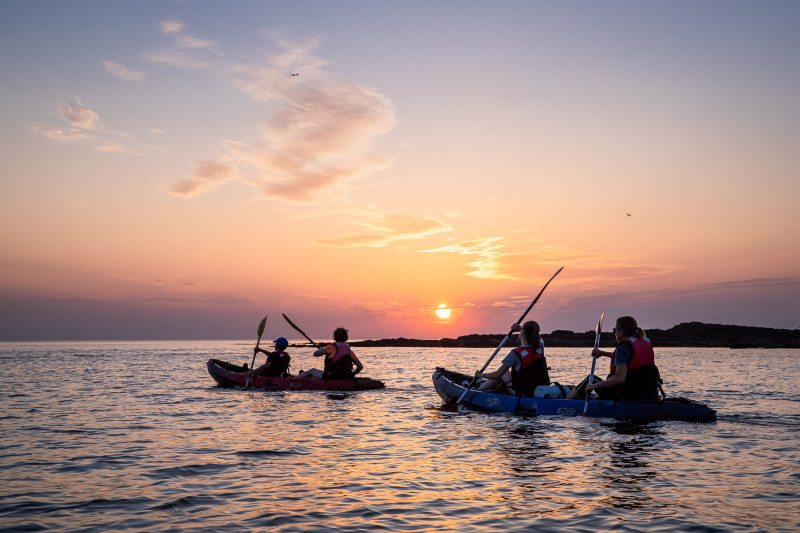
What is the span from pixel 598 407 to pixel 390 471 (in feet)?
22.3

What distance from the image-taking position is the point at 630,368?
1328 centimetres

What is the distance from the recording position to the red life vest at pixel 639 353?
13.0 m

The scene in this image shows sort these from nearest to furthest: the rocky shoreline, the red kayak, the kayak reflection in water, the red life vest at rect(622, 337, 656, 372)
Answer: the red life vest at rect(622, 337, 656, 372) < the kayak reflection in water < the red kayak < the rocky shoreline

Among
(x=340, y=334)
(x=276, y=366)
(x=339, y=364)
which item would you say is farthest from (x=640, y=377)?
(x=276, y=366)

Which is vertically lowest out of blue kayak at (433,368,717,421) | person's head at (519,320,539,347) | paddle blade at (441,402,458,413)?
paddle blade at (441,402,458,413)

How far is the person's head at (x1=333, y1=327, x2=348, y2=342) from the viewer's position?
20.9m

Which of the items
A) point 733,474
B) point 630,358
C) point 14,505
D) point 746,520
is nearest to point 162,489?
point 14,505

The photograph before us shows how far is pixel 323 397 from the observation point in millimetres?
20188

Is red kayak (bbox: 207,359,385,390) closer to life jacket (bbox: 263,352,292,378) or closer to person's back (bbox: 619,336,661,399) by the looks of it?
life jacket (bbox: 263,352,292,378)

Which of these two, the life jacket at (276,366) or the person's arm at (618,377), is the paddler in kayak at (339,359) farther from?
the person's arm at (618,377)

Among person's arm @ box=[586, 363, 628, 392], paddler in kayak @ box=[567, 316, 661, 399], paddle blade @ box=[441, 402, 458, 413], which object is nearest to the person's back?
paddler in kayak @ box=[567, 316, 661, 399]

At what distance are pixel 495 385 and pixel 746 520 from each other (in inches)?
382

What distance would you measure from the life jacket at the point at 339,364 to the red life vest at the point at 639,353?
10.9 metres

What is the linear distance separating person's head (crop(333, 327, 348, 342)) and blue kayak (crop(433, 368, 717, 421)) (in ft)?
19.8
